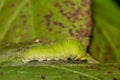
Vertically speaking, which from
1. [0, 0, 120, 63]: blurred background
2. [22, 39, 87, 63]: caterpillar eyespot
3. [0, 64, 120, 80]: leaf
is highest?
[0, 0, 120, 63]: blurred background

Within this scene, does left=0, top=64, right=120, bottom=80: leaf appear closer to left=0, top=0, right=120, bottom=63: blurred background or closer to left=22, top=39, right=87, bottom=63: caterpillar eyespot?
left=22, top=39, right=87, bottom=63: caterpillar eyespot

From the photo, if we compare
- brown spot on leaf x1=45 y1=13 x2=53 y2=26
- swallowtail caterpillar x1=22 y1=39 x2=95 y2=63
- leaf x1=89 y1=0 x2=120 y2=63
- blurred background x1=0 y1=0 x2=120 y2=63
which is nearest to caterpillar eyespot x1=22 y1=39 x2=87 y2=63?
swallowtail caterpillar x1=22 y1=39 x2=95 y2=63

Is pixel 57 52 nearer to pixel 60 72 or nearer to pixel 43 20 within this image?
pixel 60 72

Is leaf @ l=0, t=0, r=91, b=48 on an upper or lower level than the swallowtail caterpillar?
upper

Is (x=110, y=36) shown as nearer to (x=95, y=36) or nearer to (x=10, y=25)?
(x=95, y=36)

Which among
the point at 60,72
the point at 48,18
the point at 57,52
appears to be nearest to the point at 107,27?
the point at 48,18

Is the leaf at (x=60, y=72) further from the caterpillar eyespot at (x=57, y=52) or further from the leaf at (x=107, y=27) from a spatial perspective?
the leaf at (x=107, y=27)

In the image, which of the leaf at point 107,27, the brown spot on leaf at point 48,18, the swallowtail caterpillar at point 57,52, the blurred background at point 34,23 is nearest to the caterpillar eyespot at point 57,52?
the swallowtail caterpillar at point 57,52

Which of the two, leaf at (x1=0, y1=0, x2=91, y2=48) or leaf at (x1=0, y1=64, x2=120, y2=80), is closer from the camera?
leaf at (x1=0, y1=64, x2=120, y2=80)

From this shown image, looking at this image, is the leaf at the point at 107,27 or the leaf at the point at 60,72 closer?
the leaf at the point at 60,72
